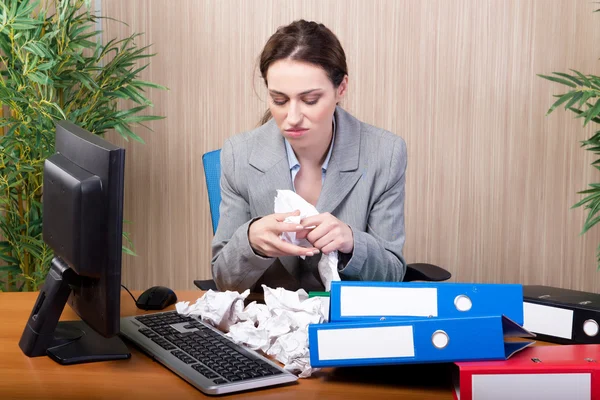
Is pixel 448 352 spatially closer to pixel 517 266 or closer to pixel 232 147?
pixel 232 147

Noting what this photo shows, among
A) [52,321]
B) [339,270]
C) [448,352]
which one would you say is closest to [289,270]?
[339,270]

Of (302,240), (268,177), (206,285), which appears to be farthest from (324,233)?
(206,285)

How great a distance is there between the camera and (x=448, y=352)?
1.21 metres

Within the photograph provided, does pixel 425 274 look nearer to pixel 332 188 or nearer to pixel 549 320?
pixel 332 188

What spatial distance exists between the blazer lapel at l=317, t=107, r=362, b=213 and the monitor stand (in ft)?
2.62

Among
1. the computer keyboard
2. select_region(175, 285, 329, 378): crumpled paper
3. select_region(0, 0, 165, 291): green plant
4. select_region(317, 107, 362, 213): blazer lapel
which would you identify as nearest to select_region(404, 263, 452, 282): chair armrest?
select_region(317, 107, 362, 213): blazer lapel

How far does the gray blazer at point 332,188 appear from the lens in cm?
208

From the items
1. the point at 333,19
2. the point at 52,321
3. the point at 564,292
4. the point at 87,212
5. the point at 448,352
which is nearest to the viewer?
the point at 448,352

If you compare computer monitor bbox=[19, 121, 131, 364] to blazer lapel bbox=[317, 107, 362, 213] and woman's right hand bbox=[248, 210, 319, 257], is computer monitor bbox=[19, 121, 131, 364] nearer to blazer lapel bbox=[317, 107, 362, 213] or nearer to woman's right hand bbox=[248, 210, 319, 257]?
woman's right hand bbox=[248, 210, 319, 257]

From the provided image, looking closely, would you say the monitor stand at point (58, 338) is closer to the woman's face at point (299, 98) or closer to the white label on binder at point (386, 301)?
the white label on binder at point (386, 301)

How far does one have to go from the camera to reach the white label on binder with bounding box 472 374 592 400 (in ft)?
3.85

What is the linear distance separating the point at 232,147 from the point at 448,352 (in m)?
1.20

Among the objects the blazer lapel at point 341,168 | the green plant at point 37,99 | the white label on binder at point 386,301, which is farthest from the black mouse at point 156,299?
the green plant at point 37,99

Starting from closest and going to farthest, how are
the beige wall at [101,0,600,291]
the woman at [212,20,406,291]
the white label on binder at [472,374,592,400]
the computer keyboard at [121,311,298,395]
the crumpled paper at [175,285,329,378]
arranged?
the white label on binder at [472,374,592,400] < the computer keyboard at [121,311,298,395] < the crumpled paper at [175,285,329,378] < the woman at [212,20,406,291] < the beige wall at [101,0,600,291]
